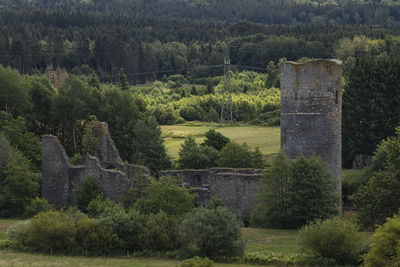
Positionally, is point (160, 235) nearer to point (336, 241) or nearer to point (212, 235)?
point (212, 235)

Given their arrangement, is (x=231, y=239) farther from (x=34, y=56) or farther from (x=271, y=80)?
(x=34, y=56)

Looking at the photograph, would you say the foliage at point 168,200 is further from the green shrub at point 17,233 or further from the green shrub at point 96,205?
the green shrub at point 17,233

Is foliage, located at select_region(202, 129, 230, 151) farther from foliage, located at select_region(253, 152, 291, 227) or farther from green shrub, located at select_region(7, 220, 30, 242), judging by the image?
green shrub, located at select_region(7, 220, 30, 242)

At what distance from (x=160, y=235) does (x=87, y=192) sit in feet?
36.4

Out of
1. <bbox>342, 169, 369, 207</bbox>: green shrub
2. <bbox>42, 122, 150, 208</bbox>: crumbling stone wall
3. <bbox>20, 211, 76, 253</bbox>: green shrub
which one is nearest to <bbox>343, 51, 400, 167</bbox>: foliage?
<bbox>342, 169, 369, 207</bbox>: green shrub

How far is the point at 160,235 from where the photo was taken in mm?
27672

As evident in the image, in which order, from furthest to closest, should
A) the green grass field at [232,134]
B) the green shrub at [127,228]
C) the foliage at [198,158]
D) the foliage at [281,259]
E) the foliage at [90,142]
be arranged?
the green grass field at [232,134]
the foliage at [198,158]
the foliage at [90,142]
the green shrub at [127,228]
the foliage at [281,259]

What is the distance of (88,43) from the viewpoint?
130250mm

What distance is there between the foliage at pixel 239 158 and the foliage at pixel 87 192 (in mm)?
8417

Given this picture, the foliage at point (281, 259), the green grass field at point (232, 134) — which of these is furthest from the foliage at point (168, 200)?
the green grass field at point (232, 134)

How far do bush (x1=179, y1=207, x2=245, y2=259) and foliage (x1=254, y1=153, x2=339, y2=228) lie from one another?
6.46m

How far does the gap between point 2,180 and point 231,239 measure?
19271 millimetres

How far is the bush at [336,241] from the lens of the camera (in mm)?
25000

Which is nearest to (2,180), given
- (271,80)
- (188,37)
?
(271,80)
